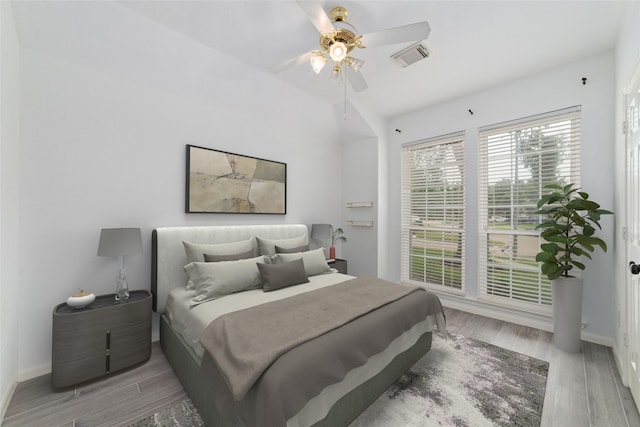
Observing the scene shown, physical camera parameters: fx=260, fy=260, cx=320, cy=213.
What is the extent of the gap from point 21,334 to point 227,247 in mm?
1689

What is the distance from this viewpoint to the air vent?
2561 mm

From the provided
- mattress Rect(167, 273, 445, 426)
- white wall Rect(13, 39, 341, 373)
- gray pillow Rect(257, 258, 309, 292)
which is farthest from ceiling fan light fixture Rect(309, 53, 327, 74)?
mattress Rect(167, 273, 445, 426)

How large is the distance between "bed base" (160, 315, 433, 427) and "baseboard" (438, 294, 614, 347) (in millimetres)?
1624

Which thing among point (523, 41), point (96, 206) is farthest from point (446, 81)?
point (96, 206)

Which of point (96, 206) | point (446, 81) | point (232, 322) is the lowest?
point (232, 322)

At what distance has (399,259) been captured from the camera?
4453 millimetres

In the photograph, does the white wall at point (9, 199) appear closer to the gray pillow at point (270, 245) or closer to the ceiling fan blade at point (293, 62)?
the ceiling fan blade at point (293, 62)

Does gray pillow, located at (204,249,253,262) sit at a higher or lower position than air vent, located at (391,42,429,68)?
lower

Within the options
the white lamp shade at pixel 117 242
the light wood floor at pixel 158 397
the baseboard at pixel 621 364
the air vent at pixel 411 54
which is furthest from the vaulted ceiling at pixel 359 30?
the baseboard at pixel 621 364

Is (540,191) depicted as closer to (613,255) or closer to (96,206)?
(613,255)

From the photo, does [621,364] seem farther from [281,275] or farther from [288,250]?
[288,250]

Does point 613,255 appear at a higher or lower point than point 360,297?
higher

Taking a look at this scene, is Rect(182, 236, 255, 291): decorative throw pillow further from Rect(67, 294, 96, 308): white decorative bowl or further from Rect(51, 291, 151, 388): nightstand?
Rect(67, 294, 96, 308): white decorative bowl

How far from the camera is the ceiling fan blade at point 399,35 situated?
5.58 ft
